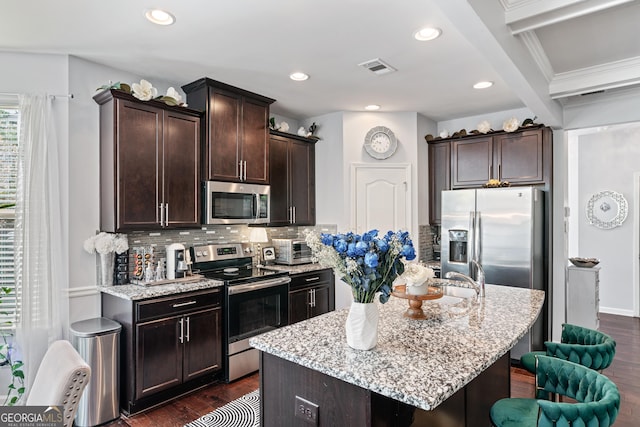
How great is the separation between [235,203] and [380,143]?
1.95 metres

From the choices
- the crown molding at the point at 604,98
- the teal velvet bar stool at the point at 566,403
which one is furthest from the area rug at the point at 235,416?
the crown molding at the point at 604,98

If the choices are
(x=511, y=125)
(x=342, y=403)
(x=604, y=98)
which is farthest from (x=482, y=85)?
(x=342, y=403)

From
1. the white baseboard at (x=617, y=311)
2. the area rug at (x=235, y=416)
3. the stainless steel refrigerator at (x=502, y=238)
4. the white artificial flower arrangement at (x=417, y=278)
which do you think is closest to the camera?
the white artificial flower arrangement at (x=417, y=278)

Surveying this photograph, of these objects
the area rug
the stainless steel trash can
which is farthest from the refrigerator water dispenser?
the stainless steel trash can

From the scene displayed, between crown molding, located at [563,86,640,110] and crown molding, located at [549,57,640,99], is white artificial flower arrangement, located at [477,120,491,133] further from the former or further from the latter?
crown molding, located at [549,57,640,99]

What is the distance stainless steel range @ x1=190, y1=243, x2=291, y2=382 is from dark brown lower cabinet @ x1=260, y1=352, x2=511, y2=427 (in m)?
1.66

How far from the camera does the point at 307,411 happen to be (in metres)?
1.49

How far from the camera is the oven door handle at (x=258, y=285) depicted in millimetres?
3270

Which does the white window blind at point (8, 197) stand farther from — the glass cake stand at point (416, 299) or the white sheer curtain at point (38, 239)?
the glass cake stand at point (416, 299)

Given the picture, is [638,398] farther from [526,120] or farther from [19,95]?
[19,95]

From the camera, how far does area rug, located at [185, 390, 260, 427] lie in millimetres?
2641

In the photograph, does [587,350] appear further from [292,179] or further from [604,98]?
[292,179]

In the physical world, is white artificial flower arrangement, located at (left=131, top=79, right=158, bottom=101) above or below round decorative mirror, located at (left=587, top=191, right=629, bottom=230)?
above

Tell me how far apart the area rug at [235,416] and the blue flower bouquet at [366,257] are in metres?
1.72
